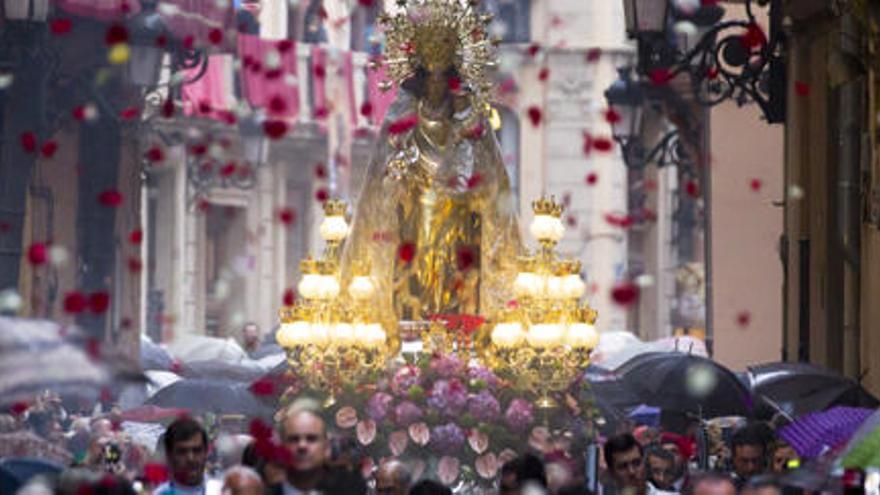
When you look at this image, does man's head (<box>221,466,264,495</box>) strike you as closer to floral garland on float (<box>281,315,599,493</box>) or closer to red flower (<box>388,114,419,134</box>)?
floral garland on float (<box>281,315,599,493</box>)

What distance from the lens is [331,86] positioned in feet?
186

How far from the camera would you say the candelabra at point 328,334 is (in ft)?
78.7

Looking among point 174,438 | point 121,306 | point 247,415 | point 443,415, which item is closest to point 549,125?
point 121,306

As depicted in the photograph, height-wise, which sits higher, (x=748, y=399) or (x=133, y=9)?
(x=133, y=9)

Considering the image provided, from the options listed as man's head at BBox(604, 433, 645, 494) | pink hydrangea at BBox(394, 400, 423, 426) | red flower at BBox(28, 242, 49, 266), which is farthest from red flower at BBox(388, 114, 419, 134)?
man's head at BBox(604, 433, 645, 494)

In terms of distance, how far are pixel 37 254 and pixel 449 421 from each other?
915 cm

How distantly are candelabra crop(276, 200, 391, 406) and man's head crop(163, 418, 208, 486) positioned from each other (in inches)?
384

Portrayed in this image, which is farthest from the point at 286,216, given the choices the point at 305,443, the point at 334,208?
the point at 305,443

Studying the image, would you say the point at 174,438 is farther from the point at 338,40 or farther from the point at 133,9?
the point at 338,40

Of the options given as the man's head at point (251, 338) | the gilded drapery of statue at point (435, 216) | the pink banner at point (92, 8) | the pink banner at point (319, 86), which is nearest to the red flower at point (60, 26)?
the pink banner at point (92, 8)

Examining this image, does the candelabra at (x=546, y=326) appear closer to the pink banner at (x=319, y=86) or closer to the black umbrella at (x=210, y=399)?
the black umbrella at (x=210, y=399)

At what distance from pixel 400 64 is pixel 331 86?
3068 cm

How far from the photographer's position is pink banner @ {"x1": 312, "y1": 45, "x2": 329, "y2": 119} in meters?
55.5

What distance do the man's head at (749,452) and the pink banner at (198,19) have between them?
12.7 m
